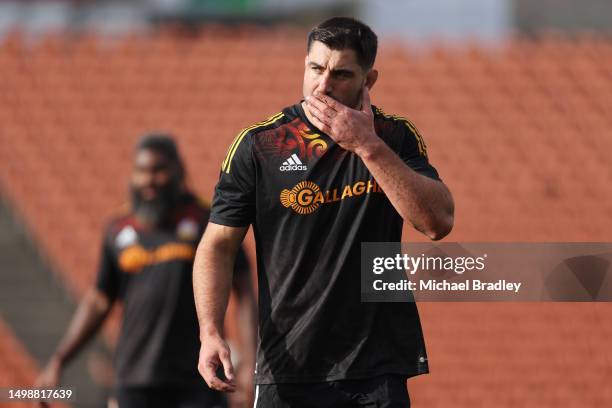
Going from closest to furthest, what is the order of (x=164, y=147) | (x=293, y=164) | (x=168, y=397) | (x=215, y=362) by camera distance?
1. (x=215, y=362)
2. (x=293, y=164)
3. (x=168, y=397)
4. (x=164, y=147)

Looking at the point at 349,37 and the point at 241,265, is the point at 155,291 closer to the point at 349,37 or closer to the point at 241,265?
the point at 241,265

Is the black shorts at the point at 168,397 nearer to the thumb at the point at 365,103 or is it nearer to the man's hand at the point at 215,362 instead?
the man's hand at the point at 215,362

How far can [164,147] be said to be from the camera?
5426mm

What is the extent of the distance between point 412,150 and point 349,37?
1.28ft

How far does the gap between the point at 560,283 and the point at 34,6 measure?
1221 inches

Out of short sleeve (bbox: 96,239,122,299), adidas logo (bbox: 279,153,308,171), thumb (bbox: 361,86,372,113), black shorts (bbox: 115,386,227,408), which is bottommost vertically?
black shorts (bbox: 115,386,227,408)

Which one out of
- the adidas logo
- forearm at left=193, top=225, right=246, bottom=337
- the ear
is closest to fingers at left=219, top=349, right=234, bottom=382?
forearm at left=193, top=225, right=246, bottom=337

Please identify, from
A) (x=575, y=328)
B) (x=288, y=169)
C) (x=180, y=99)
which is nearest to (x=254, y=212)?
(x=288, y=169)

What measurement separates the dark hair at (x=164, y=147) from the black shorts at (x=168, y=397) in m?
1.05

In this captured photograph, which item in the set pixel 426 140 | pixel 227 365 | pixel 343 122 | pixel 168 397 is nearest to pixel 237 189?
pixel 343 122

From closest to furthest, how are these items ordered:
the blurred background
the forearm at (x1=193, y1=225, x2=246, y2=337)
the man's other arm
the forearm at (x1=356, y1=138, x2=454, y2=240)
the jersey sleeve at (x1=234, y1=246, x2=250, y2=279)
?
the forearm at (x1=356, y1=138, x2=454, y2=240), the forearm at (x1=193, y1=225, x2=246, y2=337), the jersey sleeve at (x1=234, y1=246, x2=250, y2=279), the man's other arm, the blurred background

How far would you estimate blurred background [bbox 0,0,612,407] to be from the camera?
10.9 m

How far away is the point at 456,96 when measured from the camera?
13617 mm

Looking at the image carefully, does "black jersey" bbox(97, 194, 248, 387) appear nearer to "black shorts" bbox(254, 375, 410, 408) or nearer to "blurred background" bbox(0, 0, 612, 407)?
"black shorts" bbox(254, 375, 410, 408)
